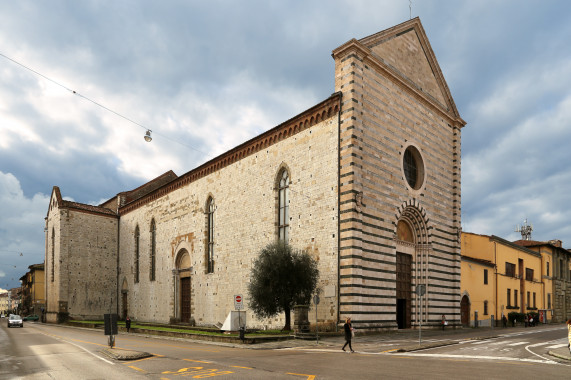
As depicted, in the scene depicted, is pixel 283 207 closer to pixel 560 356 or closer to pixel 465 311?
pixel 560 356

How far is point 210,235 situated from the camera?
37.1 meters

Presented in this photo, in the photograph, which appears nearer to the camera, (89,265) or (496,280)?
(496,280)

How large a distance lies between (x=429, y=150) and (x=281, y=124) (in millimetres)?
10059

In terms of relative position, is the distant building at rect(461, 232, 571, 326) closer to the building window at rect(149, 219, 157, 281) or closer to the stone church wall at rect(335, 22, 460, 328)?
the stone church wall at rect(335, 22, 460, 328)

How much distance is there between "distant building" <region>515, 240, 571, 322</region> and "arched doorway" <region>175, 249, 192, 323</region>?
3784cm

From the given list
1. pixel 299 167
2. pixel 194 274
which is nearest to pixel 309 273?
pixel 299 167

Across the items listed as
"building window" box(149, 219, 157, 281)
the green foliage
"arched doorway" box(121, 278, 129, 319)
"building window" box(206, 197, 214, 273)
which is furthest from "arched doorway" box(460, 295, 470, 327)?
"arched doorway" box(121, 278, 129, 319)

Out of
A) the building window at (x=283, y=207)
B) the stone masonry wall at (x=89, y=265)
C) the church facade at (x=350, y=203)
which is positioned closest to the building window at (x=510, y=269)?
the church facade at (x=350, y=203)

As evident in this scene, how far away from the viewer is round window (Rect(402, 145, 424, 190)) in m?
29.8

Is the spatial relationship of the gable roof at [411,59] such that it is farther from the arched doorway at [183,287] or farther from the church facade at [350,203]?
the arched doorway at [183,287]

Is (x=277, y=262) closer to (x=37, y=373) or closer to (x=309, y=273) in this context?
(x=309, y=273)

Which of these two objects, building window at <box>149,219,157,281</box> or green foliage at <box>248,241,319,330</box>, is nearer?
green foliage at <box>248,241,319,330</box>

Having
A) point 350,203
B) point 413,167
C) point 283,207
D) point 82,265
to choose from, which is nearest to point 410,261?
point 413,167

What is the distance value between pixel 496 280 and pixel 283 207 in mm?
22992
